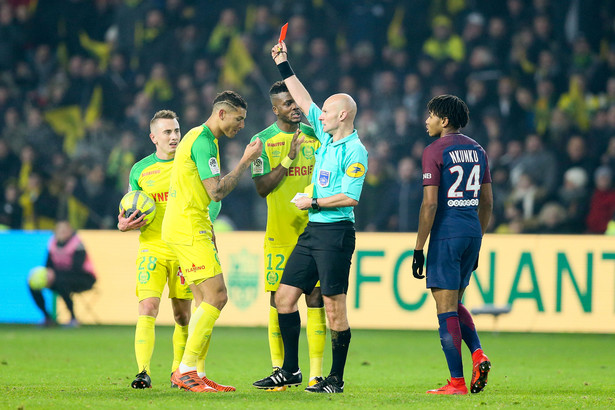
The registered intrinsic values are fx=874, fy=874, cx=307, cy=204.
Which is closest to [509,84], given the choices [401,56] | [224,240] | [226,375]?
[401,56]

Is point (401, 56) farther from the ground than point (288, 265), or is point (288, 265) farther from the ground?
point (401, 56)

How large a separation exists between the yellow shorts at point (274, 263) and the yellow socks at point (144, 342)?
1039 millimetres

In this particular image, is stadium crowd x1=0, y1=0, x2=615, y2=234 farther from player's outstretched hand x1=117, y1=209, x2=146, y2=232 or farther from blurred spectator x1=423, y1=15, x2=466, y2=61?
player's outstretched hand x1=117, y1=209, x2=146, y2=232

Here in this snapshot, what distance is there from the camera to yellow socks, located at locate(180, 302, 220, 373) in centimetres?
667

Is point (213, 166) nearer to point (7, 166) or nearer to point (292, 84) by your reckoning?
point (292, 84)

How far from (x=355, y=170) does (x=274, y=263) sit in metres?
1.31

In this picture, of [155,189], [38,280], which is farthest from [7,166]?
[155,189]

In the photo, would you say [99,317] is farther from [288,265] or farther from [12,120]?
[288,265]

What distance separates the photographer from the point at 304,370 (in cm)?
866

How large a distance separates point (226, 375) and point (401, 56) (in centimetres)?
1004

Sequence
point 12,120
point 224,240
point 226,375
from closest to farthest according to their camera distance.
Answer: point 226,375, point 224,240, point 12,120

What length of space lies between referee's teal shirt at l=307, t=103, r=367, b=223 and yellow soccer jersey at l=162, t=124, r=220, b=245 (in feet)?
2.66

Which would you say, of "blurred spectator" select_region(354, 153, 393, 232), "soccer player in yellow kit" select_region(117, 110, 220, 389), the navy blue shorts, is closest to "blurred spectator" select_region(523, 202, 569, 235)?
"blurred spectator" select_region(354, 153, 393, 232)

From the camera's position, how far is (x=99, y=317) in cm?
1339
